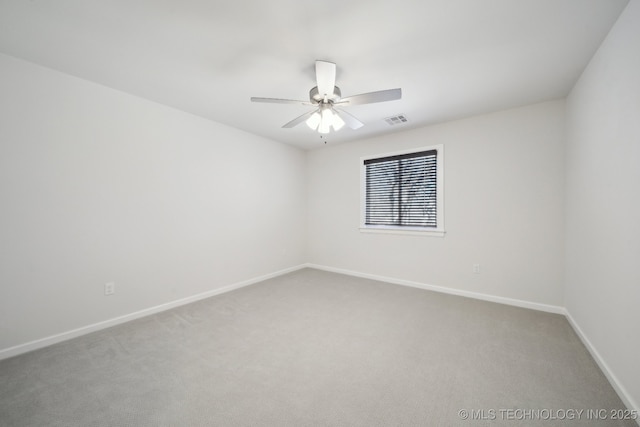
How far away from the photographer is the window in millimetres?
3582

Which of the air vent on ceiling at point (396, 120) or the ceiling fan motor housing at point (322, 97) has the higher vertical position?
the air vent on ceiling at point (396, 120)

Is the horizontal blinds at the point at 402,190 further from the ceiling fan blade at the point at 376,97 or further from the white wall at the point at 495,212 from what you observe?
the ceiling fan blade at the point at 376,97

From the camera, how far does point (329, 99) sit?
84.8 inches

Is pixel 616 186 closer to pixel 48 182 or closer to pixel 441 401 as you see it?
pixel 441 401

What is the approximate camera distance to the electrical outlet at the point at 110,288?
2.47 m

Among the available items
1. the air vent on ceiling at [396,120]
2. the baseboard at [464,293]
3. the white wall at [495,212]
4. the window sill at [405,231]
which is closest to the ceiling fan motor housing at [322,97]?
the air vent on ceiling at [396,120]

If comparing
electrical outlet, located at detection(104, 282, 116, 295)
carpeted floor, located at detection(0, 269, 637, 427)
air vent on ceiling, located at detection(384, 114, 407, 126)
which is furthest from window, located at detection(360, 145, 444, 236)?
electrical outlet, located at detection(104, 282, 116, 295)

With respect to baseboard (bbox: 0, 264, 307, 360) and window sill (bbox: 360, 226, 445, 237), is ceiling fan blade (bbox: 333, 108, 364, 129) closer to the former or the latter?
window sill (bbox: 360, 226, 445, 237)

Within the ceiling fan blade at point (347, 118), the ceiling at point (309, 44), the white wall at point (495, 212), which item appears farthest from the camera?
the white wall at point (495, 212)

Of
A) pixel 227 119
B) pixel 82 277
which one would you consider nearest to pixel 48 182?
pixel 82 277

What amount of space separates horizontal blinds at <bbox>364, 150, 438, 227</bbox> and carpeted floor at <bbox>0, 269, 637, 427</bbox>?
1.56 meters

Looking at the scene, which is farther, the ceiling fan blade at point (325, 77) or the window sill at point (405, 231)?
the window sill at point (405, 231)

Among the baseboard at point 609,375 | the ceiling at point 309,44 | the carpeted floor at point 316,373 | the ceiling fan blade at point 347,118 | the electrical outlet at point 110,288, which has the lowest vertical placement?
the carpeted floor at point 316,373

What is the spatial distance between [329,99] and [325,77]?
0.29 metres
